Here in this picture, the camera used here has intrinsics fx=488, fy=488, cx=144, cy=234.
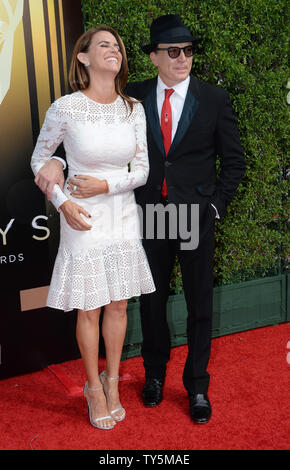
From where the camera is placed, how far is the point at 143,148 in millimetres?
2410

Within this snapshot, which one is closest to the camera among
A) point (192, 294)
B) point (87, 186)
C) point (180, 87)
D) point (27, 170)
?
point (87, 186)

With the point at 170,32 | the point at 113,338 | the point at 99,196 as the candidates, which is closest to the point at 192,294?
the point at 113,338

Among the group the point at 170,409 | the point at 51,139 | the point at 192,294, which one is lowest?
the point at 170,409

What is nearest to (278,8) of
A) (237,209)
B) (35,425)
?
(237,209)

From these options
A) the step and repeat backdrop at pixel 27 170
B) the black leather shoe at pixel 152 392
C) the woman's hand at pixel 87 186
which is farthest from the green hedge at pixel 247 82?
the woman's hand at pixel 87 186

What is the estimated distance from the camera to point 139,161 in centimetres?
240

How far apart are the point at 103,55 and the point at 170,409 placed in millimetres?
1859

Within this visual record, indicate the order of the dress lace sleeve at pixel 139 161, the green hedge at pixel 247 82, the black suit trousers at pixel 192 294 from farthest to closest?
the green hedge at pixel 247 82 → the black suit trousers at pixel 192 294 → the dress lace sleeve at pixel 139 161

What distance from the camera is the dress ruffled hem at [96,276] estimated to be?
233 cm

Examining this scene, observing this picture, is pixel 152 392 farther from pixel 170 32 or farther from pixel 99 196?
pixel 170 32

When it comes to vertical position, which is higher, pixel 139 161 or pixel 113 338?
pixel 139 161

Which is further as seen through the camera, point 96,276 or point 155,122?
point 155,122

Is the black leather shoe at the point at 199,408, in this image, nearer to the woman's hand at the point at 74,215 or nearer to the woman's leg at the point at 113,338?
the woman's leg at the point at 113,338

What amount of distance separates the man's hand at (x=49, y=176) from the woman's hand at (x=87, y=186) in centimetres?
7
